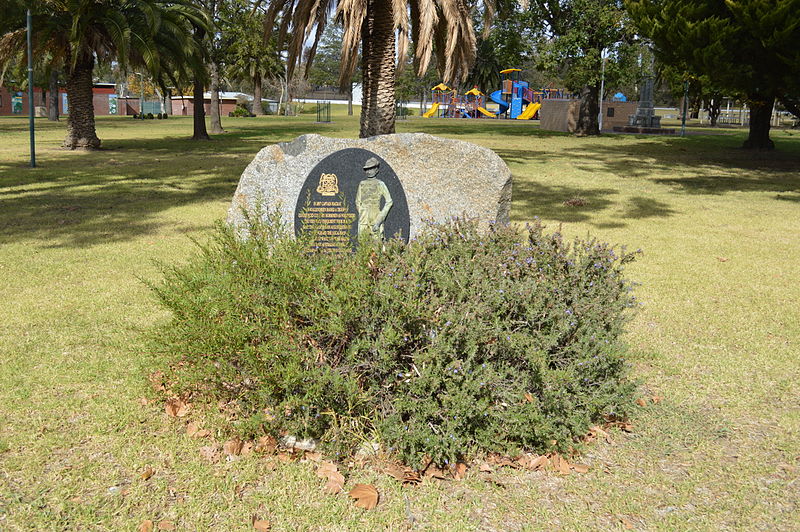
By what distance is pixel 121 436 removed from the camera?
152 inches

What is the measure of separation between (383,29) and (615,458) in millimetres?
14359

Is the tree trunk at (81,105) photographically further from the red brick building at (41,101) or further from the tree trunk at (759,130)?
the red brick building at (41,101)

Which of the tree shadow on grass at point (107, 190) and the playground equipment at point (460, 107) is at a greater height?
the playground equipment at point (460, 107)

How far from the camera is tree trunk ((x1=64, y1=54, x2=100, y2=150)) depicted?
2062 centimetres

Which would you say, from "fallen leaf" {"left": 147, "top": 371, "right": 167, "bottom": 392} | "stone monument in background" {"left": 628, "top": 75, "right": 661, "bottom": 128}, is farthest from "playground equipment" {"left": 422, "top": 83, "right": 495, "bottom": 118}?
"fallen leaf" {"left": 147, "top": 371, "right": 167, "bottom": 392}

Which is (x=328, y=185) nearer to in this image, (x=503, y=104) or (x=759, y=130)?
(x=759, y=130)

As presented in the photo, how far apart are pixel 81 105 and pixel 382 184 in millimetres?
18410

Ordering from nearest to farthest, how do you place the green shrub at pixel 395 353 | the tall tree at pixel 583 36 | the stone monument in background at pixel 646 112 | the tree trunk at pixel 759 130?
the green shrub at pixel 395 353, the tree trunk at pixel 759 130, the tall tree at pixel 583 36, the stone monument in background at pixel 646 112

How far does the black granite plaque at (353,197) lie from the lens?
624cm

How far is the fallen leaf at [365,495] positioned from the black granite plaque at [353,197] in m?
3.10

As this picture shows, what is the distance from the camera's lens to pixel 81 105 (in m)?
21.2

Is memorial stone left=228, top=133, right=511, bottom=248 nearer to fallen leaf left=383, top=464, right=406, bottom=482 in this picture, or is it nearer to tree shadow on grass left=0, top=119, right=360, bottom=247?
fallen leaf left=383, top=464, right=406, bottom=482

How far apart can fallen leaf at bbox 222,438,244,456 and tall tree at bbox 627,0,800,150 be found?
1607 centimetres

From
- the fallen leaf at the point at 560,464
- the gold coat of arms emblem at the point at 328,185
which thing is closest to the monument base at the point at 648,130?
the gold coat of arms emblem at the point at 328,185
